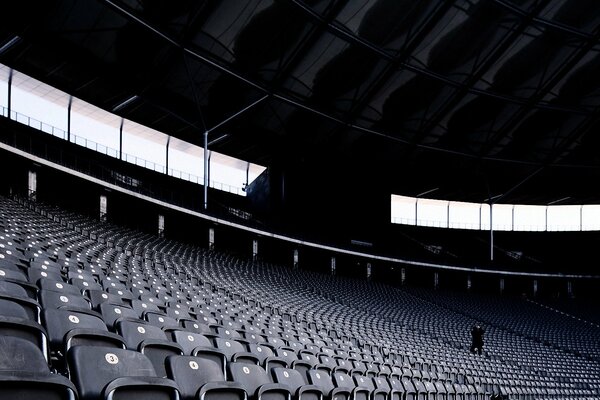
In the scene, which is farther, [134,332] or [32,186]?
[32,186]

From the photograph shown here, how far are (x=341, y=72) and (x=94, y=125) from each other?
1567 centimetres

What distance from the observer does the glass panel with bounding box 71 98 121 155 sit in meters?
33.2

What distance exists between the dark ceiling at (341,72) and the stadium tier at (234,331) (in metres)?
8.64

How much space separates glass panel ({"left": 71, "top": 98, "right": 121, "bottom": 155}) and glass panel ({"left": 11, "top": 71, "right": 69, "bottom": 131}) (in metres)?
→ 0.66

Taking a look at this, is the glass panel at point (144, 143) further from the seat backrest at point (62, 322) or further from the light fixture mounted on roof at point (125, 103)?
the seat backrest at point (62, 322)

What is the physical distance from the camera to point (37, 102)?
31.5 meters

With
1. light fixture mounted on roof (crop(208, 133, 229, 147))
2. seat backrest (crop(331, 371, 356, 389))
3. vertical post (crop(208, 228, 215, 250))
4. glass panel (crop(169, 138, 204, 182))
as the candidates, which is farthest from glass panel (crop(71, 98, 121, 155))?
seat backrest (crop(331, 371, 356, 389))

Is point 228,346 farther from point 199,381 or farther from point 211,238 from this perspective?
point 211,238

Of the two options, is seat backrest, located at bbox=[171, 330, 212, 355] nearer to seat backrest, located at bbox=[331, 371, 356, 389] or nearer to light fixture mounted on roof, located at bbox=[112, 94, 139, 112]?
seat backrest, located at bbox=[331, 371, 356, 389]

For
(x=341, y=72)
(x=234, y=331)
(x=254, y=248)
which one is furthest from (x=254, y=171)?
(x=234, y=331)

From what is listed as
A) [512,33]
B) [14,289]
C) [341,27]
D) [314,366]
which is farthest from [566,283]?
[14,289]

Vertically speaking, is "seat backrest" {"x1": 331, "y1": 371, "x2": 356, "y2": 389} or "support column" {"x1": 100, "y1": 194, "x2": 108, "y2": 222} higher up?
"support column" {"x1": 100, "y1": 194, "x2": 108, "y2": 222}

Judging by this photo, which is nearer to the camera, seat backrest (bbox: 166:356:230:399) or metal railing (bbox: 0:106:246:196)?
seat backrest (bbox: 166:356:230:399)

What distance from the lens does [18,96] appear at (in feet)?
99.8
